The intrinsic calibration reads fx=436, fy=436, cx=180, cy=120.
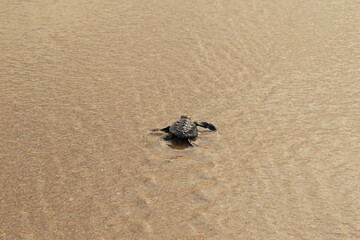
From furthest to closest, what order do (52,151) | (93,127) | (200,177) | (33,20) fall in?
(33,20) → (93,127) → (52,151) → (200,177)

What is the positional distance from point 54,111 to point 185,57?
2.24 m

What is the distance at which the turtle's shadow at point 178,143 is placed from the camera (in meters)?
4.48

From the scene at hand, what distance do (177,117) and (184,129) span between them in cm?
62

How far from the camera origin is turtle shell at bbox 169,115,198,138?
14.4 ft

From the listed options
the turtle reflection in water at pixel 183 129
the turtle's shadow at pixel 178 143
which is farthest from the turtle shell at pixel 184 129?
the turtle's shadow at pixel 178 143

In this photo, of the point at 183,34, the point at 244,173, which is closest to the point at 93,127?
the point at 244,173

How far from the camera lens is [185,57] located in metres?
6.51

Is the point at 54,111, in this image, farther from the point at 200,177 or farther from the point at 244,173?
the point at 244,173

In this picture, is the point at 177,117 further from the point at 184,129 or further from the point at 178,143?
the point at 184,129

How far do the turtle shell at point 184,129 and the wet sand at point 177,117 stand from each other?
16 centimetres

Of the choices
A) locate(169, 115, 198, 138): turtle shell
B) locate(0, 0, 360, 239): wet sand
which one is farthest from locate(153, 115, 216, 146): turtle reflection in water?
locate(0, 0, 360, 239): wet sand

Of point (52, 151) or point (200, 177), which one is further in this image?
point (52, 151)

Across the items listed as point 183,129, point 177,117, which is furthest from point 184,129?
point 177,117

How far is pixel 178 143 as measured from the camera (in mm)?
4539
